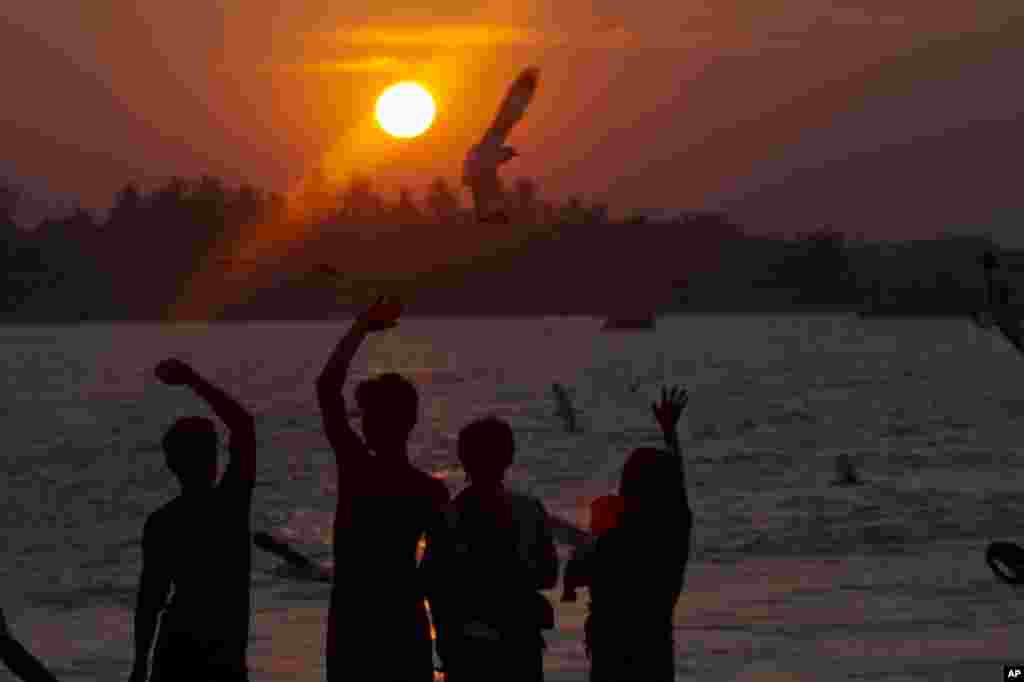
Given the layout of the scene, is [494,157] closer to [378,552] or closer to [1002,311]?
[1002,311]

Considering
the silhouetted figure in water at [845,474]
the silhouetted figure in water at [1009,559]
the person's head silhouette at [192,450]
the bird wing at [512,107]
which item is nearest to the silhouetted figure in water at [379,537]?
the person's head silhouette at [192,450]

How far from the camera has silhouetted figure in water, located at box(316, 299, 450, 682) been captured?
6.98 m

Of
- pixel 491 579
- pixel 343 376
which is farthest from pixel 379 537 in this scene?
pixel 343 376

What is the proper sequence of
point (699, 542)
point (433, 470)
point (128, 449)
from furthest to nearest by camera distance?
1. point (128, 449)
2. point (433, 470)
3. point (699, 542)

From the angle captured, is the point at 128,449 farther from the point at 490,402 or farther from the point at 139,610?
the point at 139,610

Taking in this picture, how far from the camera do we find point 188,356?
16538 centimetres

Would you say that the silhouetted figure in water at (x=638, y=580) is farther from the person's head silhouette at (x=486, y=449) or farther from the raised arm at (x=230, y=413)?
the raised arm at (x=230, y=413)

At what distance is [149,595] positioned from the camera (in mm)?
7102

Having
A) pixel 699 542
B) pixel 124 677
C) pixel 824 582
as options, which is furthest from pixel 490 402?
pixel 124 677

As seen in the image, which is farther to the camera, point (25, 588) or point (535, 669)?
point (25, 588)

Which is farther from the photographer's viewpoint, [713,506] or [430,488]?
[713,506]

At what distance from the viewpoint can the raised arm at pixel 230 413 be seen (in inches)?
271

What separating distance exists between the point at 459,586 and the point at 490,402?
84.4 metres

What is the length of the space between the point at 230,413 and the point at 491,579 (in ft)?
3.41
